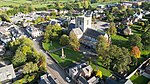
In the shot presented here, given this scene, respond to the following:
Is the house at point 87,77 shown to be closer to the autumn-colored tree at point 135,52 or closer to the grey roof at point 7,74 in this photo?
the autumn-colored tree at point 135,52

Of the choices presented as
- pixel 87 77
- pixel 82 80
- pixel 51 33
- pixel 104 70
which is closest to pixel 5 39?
pixel 51 33

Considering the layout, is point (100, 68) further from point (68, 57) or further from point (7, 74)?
point (7, 74)

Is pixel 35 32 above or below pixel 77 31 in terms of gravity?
below

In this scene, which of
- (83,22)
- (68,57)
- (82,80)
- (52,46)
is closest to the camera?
(82,80)

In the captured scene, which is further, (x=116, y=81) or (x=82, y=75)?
(x=82, y=75)

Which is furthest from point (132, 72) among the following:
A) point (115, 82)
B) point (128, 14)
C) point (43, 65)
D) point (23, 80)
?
point (128, 14)

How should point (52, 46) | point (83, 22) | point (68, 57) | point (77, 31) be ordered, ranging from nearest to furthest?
point (68, 57) → point (52, 46) → point (77, 31) → point (83, 22)

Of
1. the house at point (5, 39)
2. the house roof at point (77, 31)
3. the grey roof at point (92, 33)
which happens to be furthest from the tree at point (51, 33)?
the house at point (5, 39)

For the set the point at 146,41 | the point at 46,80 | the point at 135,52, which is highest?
the point at 146,41

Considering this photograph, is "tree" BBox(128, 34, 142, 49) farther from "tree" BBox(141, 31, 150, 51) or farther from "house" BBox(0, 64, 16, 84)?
"house" BBox(0, 64, 16, 84)
